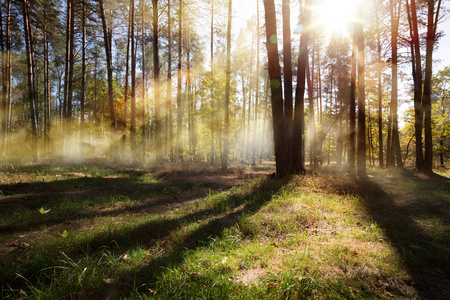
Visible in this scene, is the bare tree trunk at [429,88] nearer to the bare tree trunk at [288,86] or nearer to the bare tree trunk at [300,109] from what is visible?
the bare tree trunk at [300,109]

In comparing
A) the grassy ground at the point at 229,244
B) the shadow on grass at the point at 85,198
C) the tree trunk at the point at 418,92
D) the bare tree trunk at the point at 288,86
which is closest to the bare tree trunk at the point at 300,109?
the bare tree trunk at the point at 288,86

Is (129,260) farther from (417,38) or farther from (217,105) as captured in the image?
(217,105)

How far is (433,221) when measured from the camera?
434 cm

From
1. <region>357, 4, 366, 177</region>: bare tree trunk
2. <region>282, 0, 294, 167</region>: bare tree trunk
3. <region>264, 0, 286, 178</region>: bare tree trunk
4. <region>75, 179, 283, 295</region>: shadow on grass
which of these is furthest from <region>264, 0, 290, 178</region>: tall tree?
<region>357, 4, 366, 177</region>: bare tree trunk

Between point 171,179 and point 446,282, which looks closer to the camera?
point 446,282

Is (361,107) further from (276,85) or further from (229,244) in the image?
(229,244)

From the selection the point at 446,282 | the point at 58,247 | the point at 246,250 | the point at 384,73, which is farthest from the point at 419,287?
the point at 384,73

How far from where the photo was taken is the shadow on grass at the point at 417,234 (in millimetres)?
2434

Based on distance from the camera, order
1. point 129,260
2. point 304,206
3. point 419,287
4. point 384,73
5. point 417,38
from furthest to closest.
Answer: point 384,73
point 417,38
point 304,206
point 129,260
point 419,287

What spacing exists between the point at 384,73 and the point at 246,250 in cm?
1955

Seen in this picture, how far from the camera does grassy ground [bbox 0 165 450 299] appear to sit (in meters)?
2.24

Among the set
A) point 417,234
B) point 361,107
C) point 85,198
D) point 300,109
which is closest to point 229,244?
point 417,234

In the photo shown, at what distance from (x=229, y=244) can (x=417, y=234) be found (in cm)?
342

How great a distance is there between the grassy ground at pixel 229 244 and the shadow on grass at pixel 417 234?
2 centimetres
